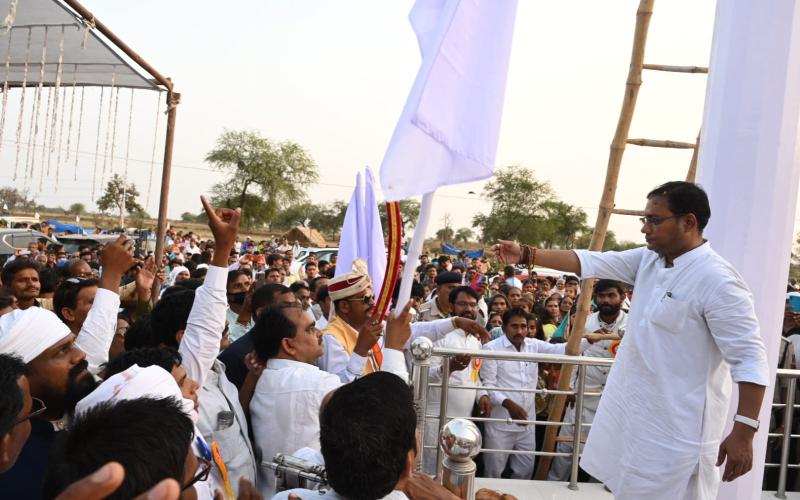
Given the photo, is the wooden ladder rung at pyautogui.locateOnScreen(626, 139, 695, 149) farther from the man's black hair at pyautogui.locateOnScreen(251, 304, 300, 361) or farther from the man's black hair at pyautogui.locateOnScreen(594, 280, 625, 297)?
the man's black hair at pyautogui.locateOnScreen(251, 304, 300, 361)

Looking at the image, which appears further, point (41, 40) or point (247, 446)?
point (41, 40)

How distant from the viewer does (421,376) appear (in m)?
3.15

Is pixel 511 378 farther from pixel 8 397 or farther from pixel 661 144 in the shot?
pixel 8 397

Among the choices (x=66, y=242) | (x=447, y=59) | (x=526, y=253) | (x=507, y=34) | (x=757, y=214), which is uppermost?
(x=507, y=34)

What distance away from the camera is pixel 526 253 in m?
3.11

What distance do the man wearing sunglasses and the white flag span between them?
0.81 metres

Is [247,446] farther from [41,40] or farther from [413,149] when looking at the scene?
[41,40]

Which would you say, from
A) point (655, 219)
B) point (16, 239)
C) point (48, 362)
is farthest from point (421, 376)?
point (16, 239)

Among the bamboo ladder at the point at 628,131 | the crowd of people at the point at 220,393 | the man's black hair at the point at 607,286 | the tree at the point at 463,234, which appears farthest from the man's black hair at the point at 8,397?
the tree at the point at 463,234

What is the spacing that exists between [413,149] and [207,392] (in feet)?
3.95

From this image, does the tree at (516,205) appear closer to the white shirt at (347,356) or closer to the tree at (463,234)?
the tree at (463,234)

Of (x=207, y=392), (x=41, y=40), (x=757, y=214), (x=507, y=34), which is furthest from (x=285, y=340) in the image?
(x=41, y=40)

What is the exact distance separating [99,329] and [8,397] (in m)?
1.27

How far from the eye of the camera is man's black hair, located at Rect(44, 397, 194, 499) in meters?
1.25
